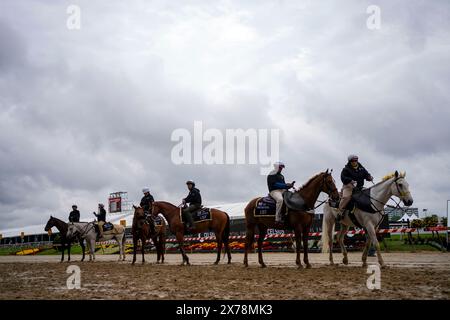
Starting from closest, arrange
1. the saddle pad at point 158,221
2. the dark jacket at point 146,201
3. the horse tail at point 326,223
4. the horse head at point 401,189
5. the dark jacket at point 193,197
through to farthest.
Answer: the horse head at point 401,189, the horse tail at point 326,223, the dark jacket at point 193,197, the dark jacket at point 146,201, the saddle pad at point 158,221

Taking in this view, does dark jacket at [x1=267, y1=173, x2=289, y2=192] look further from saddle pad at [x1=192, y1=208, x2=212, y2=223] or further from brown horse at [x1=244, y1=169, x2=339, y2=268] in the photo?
saddle pad at [x1=192, y1=208, x2=212, y2=223]

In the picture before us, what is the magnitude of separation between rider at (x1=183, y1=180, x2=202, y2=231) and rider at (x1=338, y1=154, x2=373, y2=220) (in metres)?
6.69

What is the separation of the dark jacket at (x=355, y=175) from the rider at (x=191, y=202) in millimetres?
6901

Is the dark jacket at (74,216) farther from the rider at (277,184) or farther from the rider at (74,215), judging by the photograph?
the rider at (277,184)

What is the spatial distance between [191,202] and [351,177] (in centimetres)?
740

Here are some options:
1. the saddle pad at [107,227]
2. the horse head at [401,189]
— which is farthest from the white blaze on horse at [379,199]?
the saddle pad at [107,227]

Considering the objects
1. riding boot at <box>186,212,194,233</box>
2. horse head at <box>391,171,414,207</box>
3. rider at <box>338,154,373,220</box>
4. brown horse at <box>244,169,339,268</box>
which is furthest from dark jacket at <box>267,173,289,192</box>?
riding boot at <box>186,212,194,233</box>

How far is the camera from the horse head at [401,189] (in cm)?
1323

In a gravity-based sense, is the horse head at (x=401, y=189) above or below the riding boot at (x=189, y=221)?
above

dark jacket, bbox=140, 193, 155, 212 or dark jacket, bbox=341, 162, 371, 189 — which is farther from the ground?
dark jacket, bbox=341, 162, 371, 189

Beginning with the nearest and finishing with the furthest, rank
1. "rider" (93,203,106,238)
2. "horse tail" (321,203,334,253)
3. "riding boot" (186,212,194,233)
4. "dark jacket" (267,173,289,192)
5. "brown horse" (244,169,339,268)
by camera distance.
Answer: "brown horse" (244,169,339,268) → "dark jacket" (267,173,289,192) → "horse tail" (321,203,334,253) → "riding boot" (186,212,194,233) → "rider" (93,203,106,238)

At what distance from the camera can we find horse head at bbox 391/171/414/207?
43.4 feet

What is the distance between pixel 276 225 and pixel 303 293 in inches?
277
